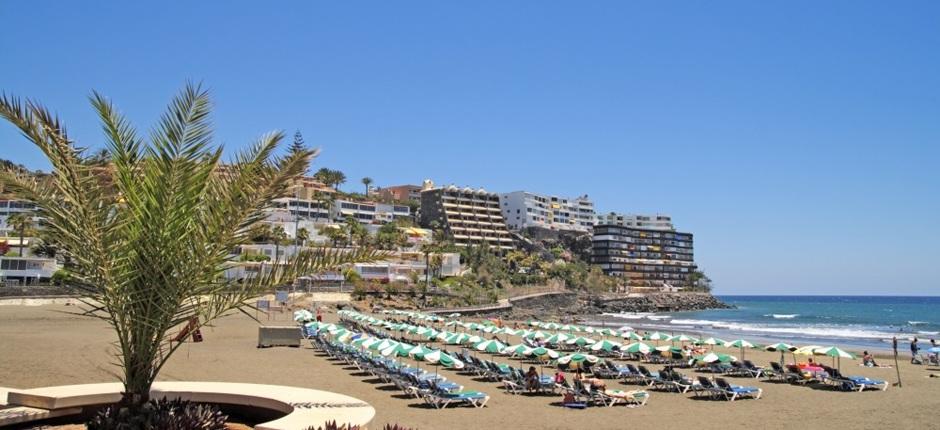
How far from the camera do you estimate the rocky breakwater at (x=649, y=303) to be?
Answer: 98938 millimetres

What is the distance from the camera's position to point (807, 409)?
50.9 feet

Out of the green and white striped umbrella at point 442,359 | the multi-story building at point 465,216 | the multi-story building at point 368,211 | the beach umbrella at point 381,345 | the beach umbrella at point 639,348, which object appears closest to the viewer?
the green and white striped umbrella at point 442,359

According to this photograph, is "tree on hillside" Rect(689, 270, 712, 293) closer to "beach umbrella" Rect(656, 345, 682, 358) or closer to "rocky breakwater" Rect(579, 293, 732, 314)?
"rocky breakwater" Rect(579, 293, 732, 314)

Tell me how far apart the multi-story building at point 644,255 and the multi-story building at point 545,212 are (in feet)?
24.4

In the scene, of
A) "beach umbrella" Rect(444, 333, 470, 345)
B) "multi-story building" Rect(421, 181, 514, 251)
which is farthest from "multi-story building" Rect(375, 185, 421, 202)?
"beach umbrella" Rect(444, 333, 470, 345)

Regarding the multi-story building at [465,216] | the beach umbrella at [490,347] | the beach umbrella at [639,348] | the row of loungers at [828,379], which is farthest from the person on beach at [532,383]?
the multi-story building at [465,216]

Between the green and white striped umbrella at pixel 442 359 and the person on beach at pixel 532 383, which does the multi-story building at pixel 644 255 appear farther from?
the person on beach at pixel 532 383

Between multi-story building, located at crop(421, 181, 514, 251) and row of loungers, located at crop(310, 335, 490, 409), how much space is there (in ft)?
312

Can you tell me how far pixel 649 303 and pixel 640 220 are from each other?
46.2 m

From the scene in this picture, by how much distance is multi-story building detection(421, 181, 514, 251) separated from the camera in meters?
117

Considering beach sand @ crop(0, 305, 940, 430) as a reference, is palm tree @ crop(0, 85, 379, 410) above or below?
above

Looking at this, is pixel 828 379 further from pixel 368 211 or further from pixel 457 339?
pixel 368 211

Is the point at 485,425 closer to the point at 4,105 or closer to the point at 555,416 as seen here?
the point at 555,416

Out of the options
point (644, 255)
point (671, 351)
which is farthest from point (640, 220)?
point (671, 351)
